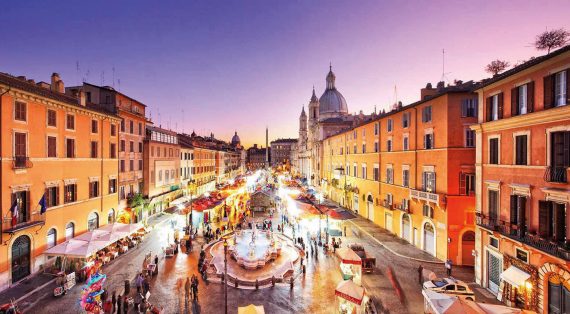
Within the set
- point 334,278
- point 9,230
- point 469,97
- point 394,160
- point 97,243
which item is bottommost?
point 334,278

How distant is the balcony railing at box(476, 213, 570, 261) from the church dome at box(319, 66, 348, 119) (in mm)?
85676

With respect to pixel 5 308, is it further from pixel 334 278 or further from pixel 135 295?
pixel 334 278

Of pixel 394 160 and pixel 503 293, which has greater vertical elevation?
pixel 394 160

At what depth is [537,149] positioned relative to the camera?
15.8 m

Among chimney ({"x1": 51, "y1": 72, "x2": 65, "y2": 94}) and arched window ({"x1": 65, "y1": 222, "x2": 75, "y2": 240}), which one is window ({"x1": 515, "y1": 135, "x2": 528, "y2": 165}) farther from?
chimney ({"x1": 51, "y1": 72, "x2": 65, "y2": 94})

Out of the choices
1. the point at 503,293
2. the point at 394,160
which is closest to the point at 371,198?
the point at 394,160

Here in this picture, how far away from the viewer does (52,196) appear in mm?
24531

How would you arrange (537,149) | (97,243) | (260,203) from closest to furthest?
(537,149)
(97,243)
(260,203)

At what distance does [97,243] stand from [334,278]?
18.9 meters

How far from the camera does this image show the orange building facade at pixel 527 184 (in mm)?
14320

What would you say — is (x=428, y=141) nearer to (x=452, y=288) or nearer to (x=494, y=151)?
(x=494, y=151)

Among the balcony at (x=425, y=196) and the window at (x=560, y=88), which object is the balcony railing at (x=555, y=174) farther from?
the balcony at (x=425, y=196)

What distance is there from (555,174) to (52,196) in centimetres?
3427

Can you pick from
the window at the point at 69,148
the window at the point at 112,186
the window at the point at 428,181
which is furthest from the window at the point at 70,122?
the window at the point at 428,181
